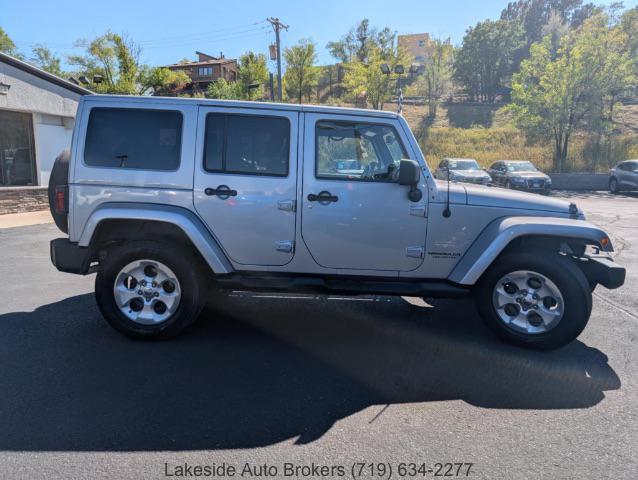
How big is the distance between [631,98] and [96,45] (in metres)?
54.7

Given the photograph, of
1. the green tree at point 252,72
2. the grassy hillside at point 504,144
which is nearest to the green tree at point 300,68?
the green tree at point 252,72

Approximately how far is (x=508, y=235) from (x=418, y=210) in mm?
781

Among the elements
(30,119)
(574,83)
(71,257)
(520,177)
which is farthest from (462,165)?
(71,257)

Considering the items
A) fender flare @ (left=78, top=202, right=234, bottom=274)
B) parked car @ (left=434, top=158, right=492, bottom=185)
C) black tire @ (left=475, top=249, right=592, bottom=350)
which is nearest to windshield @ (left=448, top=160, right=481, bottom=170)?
parked car @ (left=434, top=158, right=492, bottom=185)

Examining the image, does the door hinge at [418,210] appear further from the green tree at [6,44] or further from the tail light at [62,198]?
the green tree at [6,44]

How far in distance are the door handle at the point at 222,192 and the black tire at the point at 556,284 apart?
2.38 metres

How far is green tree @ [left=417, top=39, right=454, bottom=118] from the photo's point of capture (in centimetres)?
4525

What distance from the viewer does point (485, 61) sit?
205ft

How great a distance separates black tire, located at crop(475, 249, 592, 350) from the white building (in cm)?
1324

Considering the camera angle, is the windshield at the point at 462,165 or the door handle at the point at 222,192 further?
the windshield at the point at 462,165

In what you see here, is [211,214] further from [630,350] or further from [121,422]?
[630,350]

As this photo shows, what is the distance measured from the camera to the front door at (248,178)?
401 centimetres

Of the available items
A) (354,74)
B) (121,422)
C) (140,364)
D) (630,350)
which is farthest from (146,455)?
(354,74)

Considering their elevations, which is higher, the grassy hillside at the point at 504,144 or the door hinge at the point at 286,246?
the grassy hillside at the point at 504,144
